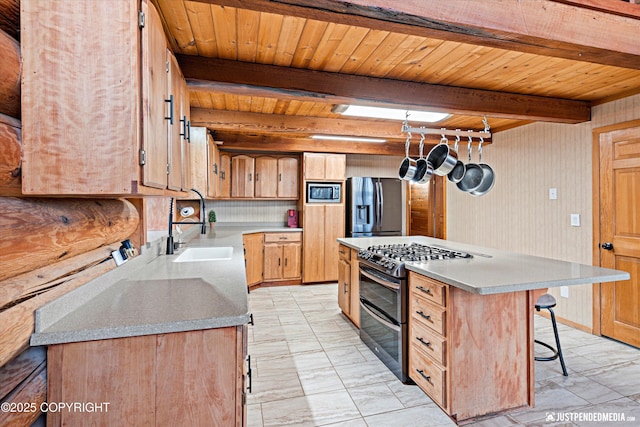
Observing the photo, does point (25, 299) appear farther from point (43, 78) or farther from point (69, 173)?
point (43, 78)

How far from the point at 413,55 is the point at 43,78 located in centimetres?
201

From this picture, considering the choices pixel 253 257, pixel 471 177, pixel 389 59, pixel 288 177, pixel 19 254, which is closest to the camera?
pixel 19 254

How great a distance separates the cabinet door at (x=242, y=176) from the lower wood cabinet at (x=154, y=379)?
411 centimetres

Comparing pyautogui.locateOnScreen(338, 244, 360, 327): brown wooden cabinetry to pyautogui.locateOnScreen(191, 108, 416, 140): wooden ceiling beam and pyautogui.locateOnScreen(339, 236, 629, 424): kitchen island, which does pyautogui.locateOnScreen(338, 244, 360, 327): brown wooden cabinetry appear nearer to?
pyautogui.locateOnScreen(339, 236, 629, 424): kitchen island

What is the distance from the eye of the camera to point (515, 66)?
93.2 inches

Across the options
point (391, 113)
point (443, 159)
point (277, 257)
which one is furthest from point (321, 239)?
point (443, 159)

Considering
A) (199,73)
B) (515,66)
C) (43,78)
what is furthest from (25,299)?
(515,66)

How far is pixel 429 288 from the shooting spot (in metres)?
2.04

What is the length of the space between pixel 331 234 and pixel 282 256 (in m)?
0.85

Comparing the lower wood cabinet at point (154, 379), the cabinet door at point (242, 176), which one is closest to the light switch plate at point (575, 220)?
the lower wood cabinet at point (154, 379)

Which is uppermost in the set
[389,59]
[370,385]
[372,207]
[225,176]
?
[389,59]

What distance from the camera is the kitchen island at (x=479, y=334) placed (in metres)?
1.86

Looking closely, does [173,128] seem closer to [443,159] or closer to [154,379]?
[154,379]

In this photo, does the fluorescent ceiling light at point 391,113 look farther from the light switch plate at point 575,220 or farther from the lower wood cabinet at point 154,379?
the lower wood cabinet at point 154,379
